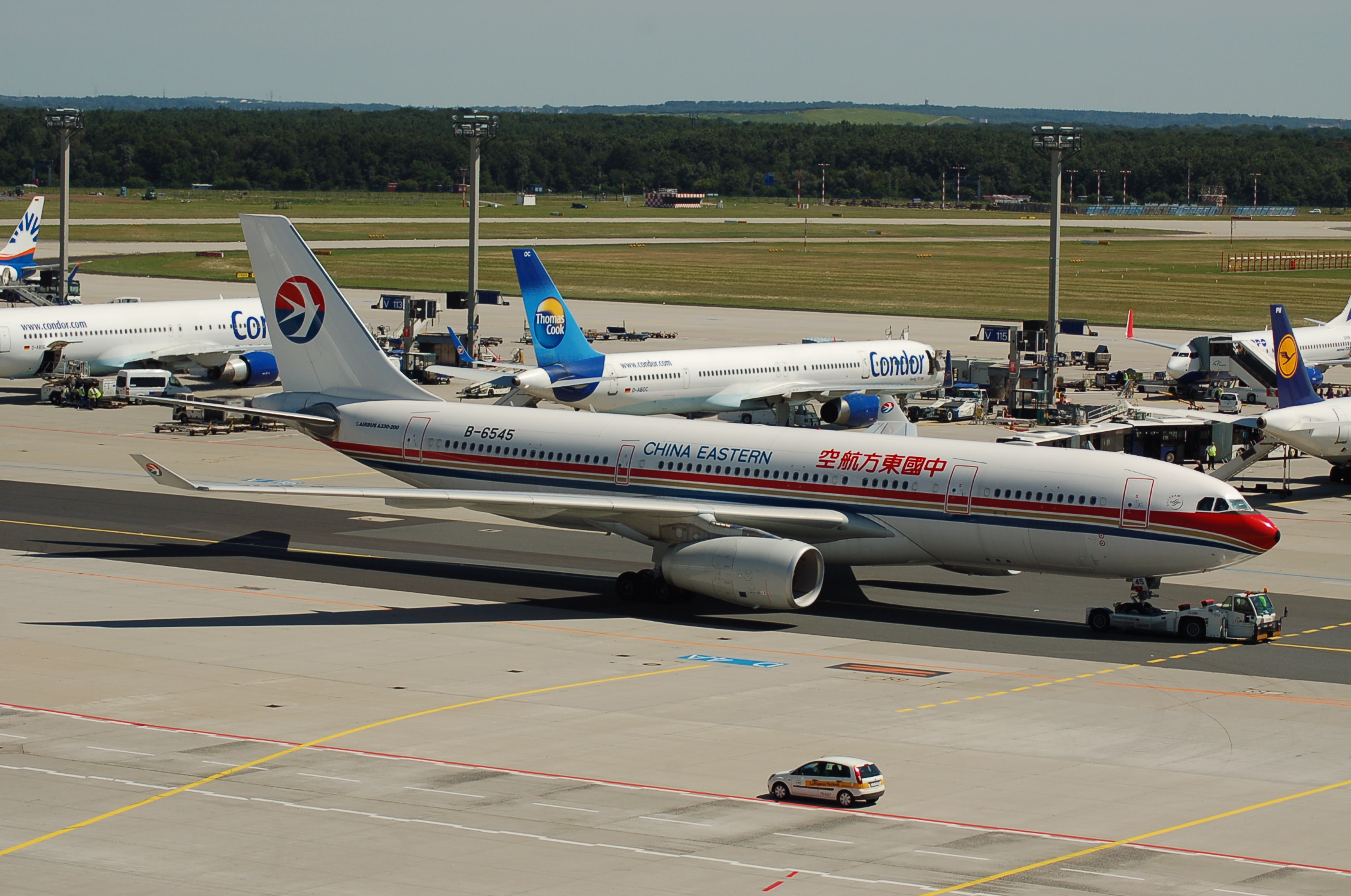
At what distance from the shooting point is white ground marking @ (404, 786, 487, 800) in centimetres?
2688

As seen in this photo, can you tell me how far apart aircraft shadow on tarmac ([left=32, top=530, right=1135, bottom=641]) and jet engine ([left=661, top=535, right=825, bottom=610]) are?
0.80 meters

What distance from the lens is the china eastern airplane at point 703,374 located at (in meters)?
70.5

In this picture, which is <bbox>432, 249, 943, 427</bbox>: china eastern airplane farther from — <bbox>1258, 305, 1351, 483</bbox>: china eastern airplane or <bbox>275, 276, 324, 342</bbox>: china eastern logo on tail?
<bbox>1258, 305, 1351, 483</bbox>: china eastern airplane

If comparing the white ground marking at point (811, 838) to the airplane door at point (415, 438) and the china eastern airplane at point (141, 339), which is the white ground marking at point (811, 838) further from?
the china eastern airplane at point (141, 339)

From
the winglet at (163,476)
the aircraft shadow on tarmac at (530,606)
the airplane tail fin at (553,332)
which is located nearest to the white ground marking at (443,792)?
the aircraft shadow on tarmac at (530,606)

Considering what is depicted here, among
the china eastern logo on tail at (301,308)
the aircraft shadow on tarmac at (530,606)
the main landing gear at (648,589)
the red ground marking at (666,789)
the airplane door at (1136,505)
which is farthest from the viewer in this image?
the china eastern logo on tail at (301,308)

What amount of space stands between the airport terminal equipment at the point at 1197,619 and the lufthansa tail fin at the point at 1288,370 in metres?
20.8

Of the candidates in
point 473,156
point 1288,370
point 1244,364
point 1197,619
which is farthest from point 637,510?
point 473,156

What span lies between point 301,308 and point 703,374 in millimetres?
25810

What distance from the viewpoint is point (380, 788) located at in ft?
89.8

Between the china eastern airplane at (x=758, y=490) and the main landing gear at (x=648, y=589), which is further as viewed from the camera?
the main landing gear at (x=648, y=589)

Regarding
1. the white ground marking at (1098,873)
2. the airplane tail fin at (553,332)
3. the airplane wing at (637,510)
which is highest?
the airplane tail fin at (553,332)

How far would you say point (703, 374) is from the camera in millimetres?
73438

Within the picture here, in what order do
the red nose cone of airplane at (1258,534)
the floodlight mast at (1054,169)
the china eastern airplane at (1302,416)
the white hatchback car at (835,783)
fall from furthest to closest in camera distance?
the floodlight mast at (1054,169) → the china eastern airplane at (1302,416) → the red nose cone of airplane at (1258,534) → the white hatchback car at (835,783)
